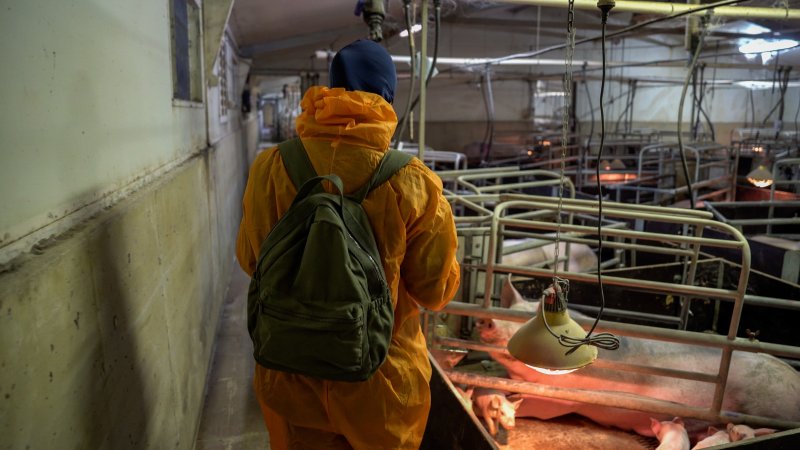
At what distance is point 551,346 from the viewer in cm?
210

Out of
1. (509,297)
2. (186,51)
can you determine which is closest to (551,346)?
(509,297)

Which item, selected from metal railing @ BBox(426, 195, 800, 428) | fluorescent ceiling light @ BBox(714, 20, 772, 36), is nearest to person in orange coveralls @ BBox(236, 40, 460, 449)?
metal railing @ BBox(426, 195, 800, 428)

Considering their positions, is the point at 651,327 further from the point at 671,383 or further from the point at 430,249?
the point at 430,249

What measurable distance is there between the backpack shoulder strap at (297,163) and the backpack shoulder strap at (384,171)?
0.55ft

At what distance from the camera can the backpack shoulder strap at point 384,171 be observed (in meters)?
1.73

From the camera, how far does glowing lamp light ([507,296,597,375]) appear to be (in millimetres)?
2082

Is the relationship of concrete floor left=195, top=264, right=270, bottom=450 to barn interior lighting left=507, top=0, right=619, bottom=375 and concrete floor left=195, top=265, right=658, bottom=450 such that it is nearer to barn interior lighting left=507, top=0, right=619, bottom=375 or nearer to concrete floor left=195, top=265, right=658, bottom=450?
concrete floor left=195, top=265, right=658, bottom=450

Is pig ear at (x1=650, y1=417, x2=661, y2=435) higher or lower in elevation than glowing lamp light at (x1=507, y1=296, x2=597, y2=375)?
lower

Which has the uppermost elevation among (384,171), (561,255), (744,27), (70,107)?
(744,27)

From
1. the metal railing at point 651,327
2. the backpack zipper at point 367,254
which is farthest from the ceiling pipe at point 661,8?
the backpack zipper at point 367,254

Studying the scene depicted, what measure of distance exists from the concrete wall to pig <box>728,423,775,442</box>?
2884 mm

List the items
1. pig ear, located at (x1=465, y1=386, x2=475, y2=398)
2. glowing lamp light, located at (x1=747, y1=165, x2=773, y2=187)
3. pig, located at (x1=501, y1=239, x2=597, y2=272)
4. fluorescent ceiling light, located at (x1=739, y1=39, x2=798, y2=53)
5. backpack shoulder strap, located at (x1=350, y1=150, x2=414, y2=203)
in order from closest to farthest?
backpack shoulder strap, located at (x1=350, y1=150, x2=414, y2=203), pig ear, located at (x1=465, y1=386, x2=475, y2=398), pig, located at (x1=501, y1=239, x2=597, y2=272), fluorescent ceiling light, located at (x1=739, y1=39, x2=798, y2=53), glowing lamp light, located at (x1=747, y1=165, x2=773, y2=187)

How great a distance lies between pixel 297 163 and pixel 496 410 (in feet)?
7.40

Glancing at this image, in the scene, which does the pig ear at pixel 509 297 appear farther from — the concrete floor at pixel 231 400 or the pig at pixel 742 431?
the concrete floor at pixel 231 400
